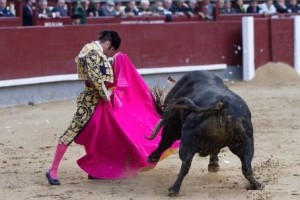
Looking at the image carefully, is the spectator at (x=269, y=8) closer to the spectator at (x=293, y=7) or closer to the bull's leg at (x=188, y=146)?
the spectator at (x=293, y=7)

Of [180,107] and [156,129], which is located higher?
[180,107]

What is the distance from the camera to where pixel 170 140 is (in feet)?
19.4

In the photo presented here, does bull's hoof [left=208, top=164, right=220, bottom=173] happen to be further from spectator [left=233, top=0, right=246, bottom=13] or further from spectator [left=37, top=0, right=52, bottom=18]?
spectator [left=233, top=0, right=246, bottom=13]

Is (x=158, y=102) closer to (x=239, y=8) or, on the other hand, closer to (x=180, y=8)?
(x=180, y=8)

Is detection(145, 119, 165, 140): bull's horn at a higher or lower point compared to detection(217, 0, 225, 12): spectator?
lower

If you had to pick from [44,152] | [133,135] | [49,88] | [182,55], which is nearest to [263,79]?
[182,55]

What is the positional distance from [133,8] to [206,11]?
1828 millimetres

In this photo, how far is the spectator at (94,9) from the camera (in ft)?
41.1

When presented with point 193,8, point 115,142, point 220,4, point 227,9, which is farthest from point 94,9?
point 115,142

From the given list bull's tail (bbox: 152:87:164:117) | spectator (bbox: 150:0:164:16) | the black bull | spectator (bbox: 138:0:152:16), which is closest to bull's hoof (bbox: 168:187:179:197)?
the black bull

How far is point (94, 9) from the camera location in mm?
12594

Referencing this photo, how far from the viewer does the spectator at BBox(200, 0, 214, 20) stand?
45.6 ft

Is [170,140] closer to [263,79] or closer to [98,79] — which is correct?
[98,79]

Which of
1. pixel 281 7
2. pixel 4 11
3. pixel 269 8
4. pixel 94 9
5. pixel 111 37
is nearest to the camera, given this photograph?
pixel 111 37
